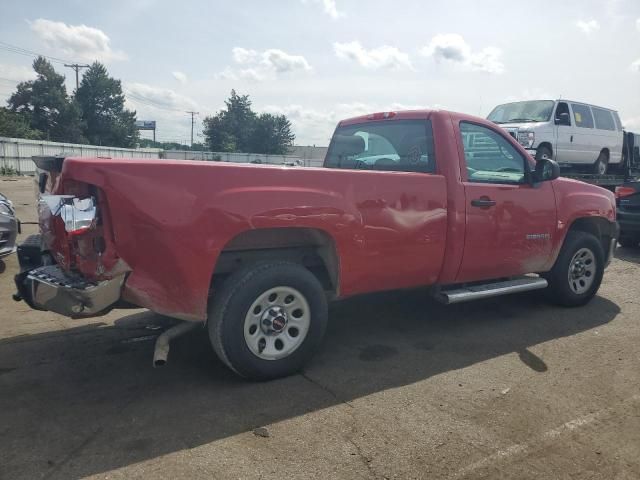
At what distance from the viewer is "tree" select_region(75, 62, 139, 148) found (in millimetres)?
64500

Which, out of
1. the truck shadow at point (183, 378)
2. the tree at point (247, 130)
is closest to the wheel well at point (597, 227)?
the truck shadow at point (183, 378)

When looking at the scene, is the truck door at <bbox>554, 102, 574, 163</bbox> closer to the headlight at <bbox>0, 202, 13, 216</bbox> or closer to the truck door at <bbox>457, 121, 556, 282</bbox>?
the truck door at <bbox>457, 121, 556, 282</bbox>

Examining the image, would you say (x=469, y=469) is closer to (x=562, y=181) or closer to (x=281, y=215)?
(x=281, y=215)

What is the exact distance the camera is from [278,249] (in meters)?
3.81

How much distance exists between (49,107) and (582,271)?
68034 millimetres

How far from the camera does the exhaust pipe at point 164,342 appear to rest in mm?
3092

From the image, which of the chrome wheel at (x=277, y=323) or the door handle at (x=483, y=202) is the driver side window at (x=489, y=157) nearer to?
the door handle at (x=483, y=202)

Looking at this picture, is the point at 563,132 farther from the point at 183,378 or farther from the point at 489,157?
the point at 183,378

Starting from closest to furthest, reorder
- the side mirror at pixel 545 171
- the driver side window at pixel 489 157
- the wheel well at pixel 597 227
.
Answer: the driver side window at pixel 489 157, the side mirror at pixel 545 171, the wheel well at pixel 597 227

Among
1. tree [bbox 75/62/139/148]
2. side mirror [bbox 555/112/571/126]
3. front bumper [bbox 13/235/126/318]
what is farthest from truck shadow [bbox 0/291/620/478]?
tree [bbox 75/62/139/148]

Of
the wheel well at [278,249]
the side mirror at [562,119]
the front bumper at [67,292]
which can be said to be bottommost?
the front bumper at [67,292]

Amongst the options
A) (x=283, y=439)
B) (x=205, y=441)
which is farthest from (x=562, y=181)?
(x=205, y=441)

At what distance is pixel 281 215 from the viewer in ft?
10.9

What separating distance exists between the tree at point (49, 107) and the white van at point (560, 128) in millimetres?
58724
